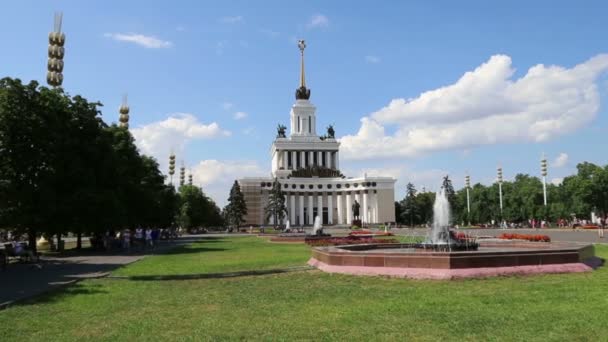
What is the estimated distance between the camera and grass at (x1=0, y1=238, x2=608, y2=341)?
8555 mm

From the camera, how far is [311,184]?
128 meters

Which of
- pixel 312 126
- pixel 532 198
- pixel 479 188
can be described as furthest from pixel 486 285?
pixel 312 126

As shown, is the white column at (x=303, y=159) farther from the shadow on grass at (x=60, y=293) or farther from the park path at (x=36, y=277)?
the shadow on grass at (x=60, y=293)

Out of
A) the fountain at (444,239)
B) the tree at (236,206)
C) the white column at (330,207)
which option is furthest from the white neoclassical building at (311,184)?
the fountain at (444,239)

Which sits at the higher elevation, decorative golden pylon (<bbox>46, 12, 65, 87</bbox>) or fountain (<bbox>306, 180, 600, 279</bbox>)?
decorative golden pylon (<bbox>46, 12, 65, 87</bbox>)

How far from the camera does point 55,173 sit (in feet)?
95.0

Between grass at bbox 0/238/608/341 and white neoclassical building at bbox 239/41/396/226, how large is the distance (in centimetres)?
10640

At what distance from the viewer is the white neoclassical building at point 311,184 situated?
→ 123625mm

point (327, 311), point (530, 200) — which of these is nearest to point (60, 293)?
point (327, 311)

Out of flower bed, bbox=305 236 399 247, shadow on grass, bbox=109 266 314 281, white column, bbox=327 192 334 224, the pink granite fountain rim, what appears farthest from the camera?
white column, bbox=327 192 334 224

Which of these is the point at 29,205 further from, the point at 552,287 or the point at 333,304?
the point at 552,287

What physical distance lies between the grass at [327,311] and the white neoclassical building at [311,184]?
10640 centimetres

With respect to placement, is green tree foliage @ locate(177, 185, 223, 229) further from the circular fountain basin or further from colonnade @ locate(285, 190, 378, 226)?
the circular fountain basin

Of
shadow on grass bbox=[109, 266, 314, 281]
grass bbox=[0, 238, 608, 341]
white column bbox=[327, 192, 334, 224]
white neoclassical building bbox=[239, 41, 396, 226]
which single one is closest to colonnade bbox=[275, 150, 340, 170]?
white neoclassical building bbox=[239, 41, 396, 226]
